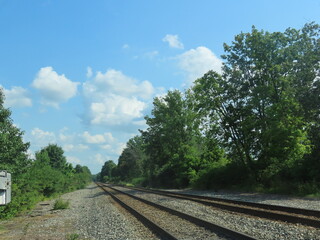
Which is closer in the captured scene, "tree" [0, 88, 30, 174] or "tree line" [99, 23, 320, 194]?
"tree" [0, 88, 30, 174]

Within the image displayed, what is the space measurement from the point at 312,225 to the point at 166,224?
4.51 metres

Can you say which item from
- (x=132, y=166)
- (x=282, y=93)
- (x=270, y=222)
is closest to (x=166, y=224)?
(x=270, y=222)

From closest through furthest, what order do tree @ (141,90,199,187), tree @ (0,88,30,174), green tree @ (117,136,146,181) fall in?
1. tree @ (0,88,30,174)
2. tree @ (141,90,199,187)
3. green tree @ (117,136,146,181)

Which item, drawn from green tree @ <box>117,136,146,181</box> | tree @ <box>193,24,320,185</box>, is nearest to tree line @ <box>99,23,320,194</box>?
tree @ <box>193,24,320,185</box>

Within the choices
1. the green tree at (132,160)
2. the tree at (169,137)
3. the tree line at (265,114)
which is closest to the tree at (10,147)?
the tree line at (265,114)

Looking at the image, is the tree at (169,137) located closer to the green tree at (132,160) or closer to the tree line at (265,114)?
the tree line at (265,114)

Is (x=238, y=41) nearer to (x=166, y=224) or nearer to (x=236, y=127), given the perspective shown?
(x=236, y=127)

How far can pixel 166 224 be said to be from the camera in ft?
33.6

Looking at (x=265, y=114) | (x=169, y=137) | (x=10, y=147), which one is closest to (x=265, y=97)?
(x=265, y=114)

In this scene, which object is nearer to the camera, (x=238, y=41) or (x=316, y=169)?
(x=316, y=169)

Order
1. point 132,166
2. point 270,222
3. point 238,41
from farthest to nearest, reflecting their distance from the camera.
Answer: point 132,166
point 238,41
point 270,222

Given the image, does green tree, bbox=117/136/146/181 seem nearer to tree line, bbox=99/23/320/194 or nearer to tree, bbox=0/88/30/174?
tree line, bbox=99/23/320/194

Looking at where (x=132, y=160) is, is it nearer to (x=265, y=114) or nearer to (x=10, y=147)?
(x=265, y=114)

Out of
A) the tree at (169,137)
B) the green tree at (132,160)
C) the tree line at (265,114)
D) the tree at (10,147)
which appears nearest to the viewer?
the tree at (10,147)
